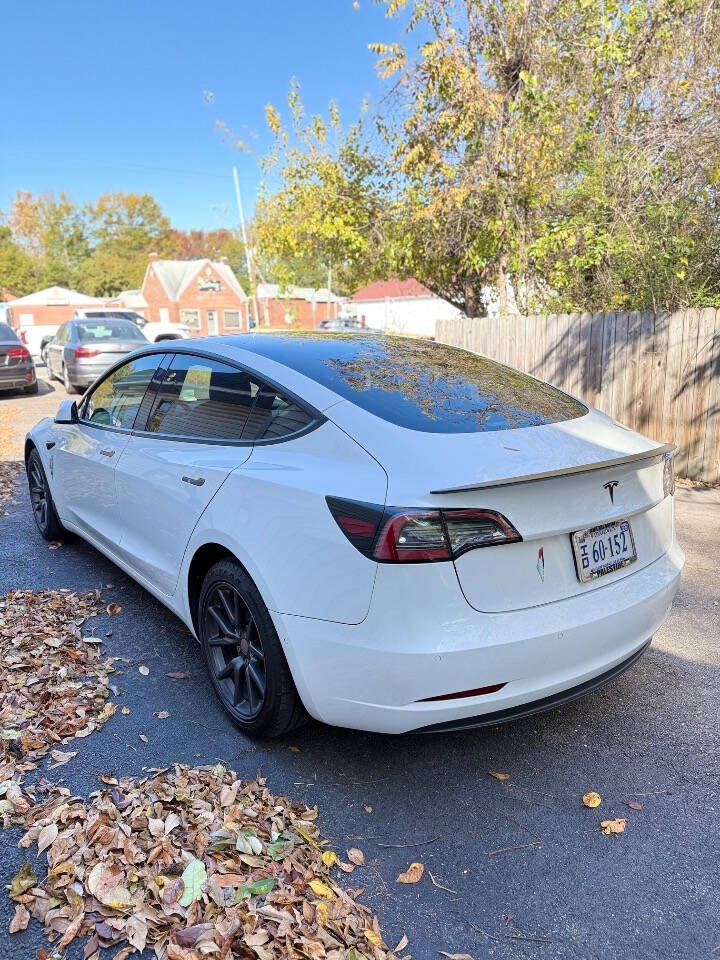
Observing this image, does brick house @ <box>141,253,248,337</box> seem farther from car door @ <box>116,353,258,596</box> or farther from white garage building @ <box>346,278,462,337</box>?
car door @ <box>116,353,258,596</box>

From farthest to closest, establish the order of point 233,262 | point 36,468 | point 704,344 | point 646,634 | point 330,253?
1. point 233,262
2. point 330,253
3. point 704,344
4. point 36,468
5. point 646,634

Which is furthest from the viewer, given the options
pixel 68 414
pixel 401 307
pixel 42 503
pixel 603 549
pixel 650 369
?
pixel 401 307

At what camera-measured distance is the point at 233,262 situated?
85750mm

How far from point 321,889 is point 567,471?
155 centimetres

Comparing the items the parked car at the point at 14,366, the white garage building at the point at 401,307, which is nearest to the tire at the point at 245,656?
the parked car at the point at 14,366

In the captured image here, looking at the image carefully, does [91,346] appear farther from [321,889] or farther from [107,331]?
[321,889]

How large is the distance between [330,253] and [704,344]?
27.6ft

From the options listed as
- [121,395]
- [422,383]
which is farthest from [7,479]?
[422,383]

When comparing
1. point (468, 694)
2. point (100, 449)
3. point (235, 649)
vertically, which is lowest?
point (235, 649)

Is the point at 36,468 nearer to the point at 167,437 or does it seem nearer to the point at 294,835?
the point at 167,437

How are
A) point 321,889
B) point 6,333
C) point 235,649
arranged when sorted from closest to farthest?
point 321,889
point 235,649
point 6,333

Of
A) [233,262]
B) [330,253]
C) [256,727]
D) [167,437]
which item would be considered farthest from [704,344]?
[233,262]

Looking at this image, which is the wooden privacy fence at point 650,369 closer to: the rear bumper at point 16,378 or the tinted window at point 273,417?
the tinted window at point 273,417

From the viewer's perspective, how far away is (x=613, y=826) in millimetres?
2455
